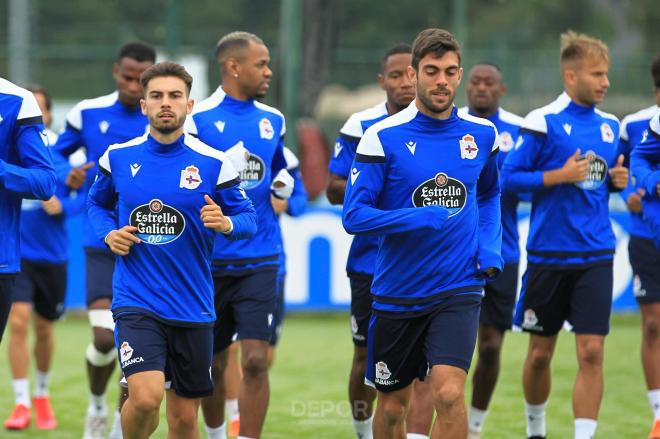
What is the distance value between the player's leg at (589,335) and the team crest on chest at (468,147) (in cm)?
181

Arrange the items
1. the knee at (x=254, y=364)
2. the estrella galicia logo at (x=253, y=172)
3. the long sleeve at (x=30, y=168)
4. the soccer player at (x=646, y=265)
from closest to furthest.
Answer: the long sleeve at (x=30, y=168) < the knee at (x=254, y=364) < the estrella galicia logo at (x=253, y=172) < the soccer player at (x=646, y=265)

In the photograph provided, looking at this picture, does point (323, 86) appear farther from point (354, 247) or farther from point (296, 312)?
point (354, 247)

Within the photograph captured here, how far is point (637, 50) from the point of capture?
2100cm

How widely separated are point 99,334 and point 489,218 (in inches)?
120

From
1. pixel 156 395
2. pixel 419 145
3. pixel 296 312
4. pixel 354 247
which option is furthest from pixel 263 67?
pixel 296 312

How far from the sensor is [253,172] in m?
7.84

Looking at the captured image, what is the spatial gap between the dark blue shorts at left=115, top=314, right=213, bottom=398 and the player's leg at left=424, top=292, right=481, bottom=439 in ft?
3.83

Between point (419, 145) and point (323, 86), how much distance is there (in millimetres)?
12291

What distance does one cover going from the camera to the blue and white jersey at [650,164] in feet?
25.6

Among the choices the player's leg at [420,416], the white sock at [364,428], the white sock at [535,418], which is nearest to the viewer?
the player's leg at [420,416]

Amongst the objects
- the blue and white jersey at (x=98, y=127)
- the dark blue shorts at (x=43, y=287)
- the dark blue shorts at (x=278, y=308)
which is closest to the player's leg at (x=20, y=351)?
the dark blue shorts at (x=43, y=287)

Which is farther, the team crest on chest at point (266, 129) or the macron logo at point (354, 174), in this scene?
the team crest on chest at point (266, 129)

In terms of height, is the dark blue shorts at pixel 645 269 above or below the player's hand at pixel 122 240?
below

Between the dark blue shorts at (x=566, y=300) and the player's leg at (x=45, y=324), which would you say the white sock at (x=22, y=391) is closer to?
the player's leg at (x=45, y=324)
